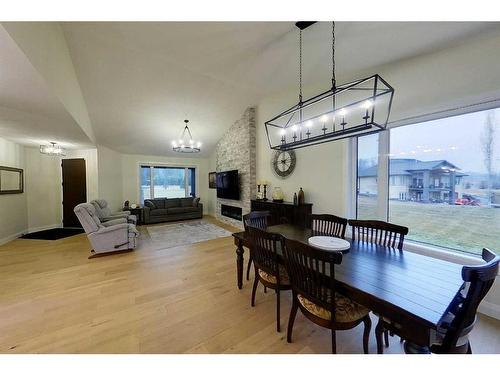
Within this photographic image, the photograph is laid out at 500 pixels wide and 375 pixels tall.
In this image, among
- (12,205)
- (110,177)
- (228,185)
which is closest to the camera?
(12,205)

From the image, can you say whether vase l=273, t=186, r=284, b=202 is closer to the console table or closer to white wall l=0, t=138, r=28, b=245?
the console table

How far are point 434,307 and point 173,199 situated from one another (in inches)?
295

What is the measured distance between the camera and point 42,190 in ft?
18.4

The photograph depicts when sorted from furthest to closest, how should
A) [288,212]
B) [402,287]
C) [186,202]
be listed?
[186,202] → [288,212] → [402,287]

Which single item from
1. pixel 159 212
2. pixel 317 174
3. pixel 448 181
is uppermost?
pixel 317 174

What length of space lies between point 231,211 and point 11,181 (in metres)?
5.57

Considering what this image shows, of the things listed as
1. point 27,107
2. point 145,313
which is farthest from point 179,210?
point 145,313

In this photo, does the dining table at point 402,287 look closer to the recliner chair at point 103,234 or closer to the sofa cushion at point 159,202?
the recliner chair at point 103,234

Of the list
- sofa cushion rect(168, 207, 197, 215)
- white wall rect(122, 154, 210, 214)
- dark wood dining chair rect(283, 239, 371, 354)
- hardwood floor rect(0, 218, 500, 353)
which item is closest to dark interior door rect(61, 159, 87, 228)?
white wall rect(122, 154, 210, 214)

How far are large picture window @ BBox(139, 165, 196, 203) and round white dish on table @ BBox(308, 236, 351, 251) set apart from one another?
717 cm

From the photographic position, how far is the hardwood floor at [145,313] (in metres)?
1.69

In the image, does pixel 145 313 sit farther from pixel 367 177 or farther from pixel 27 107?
pixel 367 177
